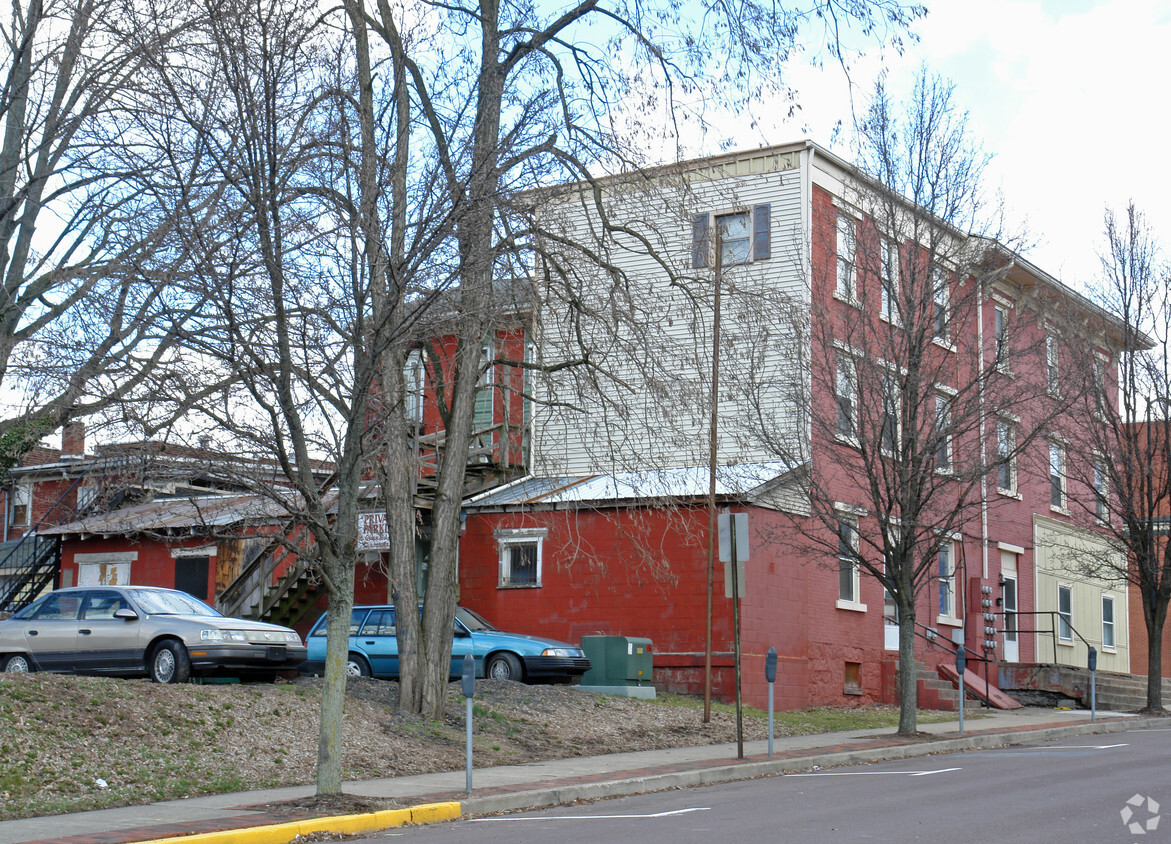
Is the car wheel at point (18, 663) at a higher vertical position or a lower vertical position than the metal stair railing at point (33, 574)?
lower

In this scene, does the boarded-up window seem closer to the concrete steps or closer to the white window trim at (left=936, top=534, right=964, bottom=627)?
the white window trim at (left=936, top=534, right=964, bottom=627)

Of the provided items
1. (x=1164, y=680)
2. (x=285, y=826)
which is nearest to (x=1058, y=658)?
(x=1164, y=680)

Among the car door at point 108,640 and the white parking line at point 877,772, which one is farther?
the car door at point 108,640

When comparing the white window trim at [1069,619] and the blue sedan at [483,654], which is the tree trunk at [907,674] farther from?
the white window trim at [1069,619]

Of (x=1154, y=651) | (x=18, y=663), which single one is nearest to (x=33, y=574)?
(x=18, y=663)

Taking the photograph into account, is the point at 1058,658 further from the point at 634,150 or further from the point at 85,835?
the point at 85,835

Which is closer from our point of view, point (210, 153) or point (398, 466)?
point (210, 153)

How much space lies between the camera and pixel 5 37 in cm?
1564

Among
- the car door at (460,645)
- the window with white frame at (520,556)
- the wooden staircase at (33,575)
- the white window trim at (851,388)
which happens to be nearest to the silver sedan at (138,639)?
the car door at (460,645)

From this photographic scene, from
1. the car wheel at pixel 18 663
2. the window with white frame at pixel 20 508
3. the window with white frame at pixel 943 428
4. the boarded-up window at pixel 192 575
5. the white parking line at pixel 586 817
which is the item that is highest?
the window with white frame at pixel 943 428

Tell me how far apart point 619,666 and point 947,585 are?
10.9 meters

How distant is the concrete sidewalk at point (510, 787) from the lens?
10047mm

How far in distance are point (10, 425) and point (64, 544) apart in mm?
16813

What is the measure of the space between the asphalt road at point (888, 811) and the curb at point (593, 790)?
289 mm
